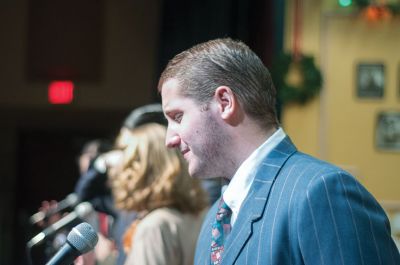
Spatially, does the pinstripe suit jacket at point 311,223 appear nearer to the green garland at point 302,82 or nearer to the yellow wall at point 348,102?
the green garland at point 302,82

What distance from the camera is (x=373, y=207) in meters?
1.58

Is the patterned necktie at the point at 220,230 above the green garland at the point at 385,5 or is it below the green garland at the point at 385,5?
below

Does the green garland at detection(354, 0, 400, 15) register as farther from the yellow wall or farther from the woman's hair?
the woman's hair

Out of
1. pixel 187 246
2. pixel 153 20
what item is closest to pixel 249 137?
pixel 187 246

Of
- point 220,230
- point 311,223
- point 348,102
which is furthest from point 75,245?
point 348,102

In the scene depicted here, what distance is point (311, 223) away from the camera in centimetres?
152

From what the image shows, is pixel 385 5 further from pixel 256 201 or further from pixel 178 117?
pixel 256 201

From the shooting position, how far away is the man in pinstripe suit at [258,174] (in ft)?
4.98

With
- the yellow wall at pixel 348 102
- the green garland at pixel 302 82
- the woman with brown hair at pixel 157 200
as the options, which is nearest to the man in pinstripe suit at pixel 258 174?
the woman with brown hair at pixel 157 200

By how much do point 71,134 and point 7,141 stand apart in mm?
726

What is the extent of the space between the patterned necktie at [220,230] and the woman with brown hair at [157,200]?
71 cm

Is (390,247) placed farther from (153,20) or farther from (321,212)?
(153,20)

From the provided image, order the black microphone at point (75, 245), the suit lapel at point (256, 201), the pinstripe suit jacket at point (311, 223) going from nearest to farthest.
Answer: the pinstripe suit jacket at point (311, 223) < the suit lapel at point (256, 201) < the black microphone at point (75, 245)

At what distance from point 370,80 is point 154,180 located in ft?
11.9
